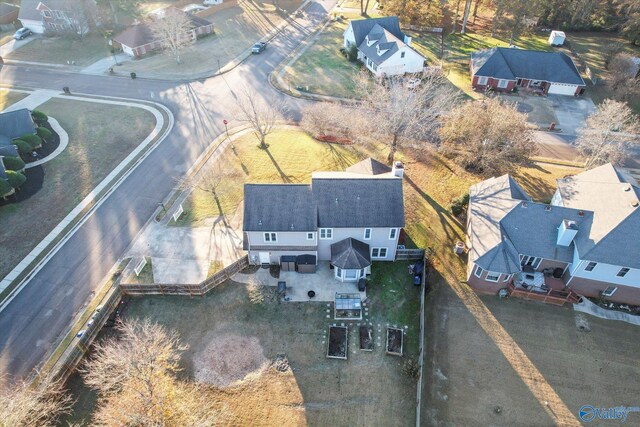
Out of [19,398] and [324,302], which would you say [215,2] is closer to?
[324,302]

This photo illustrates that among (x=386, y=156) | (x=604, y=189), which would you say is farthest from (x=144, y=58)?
(x=604, y=189)

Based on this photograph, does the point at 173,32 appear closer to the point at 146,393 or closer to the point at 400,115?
the point at 400,115

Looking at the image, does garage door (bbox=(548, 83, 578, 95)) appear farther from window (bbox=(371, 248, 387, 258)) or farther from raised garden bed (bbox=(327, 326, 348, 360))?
raised garden bed (bbox=(327, 326, 348, 360))

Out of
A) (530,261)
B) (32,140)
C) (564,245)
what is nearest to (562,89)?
(564,245)

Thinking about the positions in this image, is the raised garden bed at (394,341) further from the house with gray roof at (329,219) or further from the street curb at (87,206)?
the street curb at (87,206)

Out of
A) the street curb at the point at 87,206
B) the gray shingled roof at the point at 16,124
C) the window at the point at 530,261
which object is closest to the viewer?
the window at the point at 530,261

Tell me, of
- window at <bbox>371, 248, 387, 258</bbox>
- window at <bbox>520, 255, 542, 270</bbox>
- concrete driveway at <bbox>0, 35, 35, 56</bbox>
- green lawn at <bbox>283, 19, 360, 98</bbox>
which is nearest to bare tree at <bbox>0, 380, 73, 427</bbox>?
window at <bbox>371, 248, 387, 258</bbox>

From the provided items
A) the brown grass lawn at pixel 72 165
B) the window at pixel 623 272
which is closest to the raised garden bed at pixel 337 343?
the window at pixel 623 272

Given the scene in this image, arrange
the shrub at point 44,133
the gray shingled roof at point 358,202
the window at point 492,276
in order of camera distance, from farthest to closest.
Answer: the shrub at point 44,133 < the gray shingled roof at point 358,202 < the window at point 492,276
